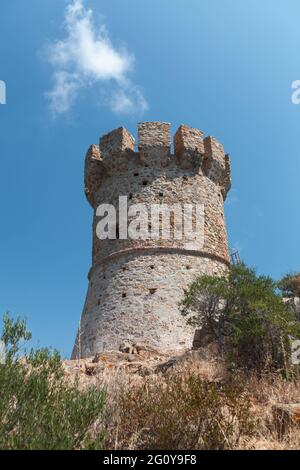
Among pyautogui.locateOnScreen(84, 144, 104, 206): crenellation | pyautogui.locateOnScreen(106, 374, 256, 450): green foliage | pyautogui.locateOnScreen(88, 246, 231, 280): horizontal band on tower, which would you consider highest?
pyautogui.locateOnScreen(84, 144, 104, 206): crenellation

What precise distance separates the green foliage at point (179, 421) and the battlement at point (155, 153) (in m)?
10.6

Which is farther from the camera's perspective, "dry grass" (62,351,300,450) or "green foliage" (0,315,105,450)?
"dry grass" (62,351,300,450)

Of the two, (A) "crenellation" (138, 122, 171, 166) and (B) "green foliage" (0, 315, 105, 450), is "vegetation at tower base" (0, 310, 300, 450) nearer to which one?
(B) "green foliage" (0, 315, 105, 450)

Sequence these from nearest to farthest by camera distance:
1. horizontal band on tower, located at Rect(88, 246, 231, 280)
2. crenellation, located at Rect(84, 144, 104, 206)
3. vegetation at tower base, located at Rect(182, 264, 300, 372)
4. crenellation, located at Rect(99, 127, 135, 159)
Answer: vegetation at tower base, located at Rect(182, 264, 300, 372), horizontal band on tower, located at Rect(88, 246, 231, 280), crenellation, located at Rect(99, 127, 135, 159), crenellation, located at Rect(84, 144, 104, 206)

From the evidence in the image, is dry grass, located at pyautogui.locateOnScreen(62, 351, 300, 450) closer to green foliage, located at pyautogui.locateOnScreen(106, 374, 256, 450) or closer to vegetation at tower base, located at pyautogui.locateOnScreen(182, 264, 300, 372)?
green foliage, located at pyautogui.locateOnScreen(106, 374, 256, 450)

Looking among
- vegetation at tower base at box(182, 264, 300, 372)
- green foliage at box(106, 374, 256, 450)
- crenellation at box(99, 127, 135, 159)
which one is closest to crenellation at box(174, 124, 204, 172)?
crenellation at box(99, 127, 135, 159)

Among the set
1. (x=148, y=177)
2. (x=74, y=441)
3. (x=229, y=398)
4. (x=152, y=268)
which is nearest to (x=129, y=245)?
(x=152, y=268)

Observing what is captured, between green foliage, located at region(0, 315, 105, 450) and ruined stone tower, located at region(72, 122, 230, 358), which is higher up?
ruined stone tower, located at region(72, 122, 230, 358)

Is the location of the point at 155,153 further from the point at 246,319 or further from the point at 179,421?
the point at 179,421

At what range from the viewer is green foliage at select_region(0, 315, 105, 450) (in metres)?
3.74

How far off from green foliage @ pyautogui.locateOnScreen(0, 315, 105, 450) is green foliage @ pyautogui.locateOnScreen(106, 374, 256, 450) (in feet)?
1.24

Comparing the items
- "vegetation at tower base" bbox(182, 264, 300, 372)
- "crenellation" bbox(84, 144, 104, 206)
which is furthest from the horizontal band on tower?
"vegetation at tower base" bbox(182, 264, 300, 372)

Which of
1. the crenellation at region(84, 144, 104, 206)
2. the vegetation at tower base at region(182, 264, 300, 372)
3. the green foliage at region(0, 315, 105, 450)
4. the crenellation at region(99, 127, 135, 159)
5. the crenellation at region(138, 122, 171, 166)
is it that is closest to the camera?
the green foliage at region(0, 315, 105, 450)

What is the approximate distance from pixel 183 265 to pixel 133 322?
2423 millimetres
